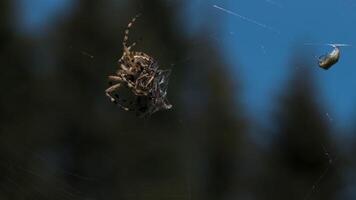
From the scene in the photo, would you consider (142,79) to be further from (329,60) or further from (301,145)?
(301,145)

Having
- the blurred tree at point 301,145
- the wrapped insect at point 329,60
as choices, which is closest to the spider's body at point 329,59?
the wrapped insect at point 329,60

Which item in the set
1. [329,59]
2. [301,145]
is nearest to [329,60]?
[329,59]

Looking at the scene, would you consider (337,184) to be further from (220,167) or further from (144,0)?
(144,0)

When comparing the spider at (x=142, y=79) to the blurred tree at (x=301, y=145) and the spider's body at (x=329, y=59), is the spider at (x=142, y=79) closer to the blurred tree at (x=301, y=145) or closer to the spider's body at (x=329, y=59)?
the spider's body at (x=329, y=59)

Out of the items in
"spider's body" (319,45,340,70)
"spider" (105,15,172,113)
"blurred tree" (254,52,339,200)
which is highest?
"spider's body" (319,45,340,70)

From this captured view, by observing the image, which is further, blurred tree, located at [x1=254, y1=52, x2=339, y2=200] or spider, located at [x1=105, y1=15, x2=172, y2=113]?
blurred tree, located at [x1=254, y1=52, x2=339, y2=200]

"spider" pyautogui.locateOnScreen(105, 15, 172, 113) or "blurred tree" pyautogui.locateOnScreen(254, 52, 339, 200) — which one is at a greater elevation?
"spider" pyautogui.locateOnScreen(105, 15, 172, 113)

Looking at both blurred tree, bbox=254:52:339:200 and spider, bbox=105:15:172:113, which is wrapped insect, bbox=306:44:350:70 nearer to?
spider, bbox=105:15:172:113

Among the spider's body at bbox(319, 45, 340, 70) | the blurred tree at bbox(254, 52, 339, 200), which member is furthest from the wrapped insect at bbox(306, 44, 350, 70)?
the blurred tree at bbox(254, 52, 339, 200)

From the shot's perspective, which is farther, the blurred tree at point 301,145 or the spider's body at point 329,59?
the blurred tree at point 301,145
